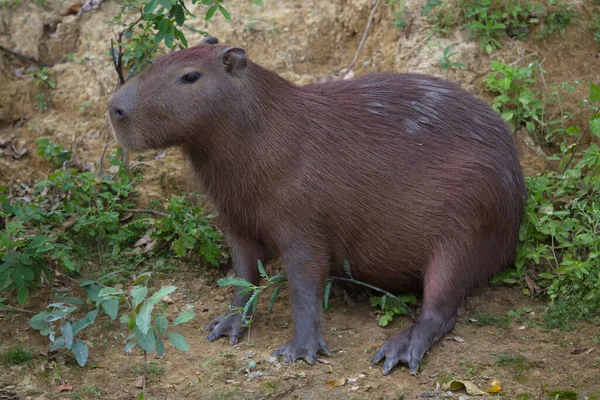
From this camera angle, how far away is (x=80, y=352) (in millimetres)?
4410

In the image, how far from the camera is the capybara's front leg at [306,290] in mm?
4883

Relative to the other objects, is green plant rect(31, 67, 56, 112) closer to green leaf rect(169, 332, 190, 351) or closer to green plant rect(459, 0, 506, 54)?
green plant rect(459, 0, 506, 54)

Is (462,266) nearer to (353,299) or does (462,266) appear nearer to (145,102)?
(353,299)

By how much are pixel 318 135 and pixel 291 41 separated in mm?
2396

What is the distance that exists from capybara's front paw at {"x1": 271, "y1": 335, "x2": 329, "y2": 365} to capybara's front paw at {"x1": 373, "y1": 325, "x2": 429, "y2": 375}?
12.6 inches

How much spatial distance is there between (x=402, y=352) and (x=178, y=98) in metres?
1.84

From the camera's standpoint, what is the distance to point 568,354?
15.3ft

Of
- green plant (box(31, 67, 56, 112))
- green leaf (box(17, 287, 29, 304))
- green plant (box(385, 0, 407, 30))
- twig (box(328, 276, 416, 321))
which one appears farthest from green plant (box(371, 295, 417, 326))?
green plant (box(31, 67, 56, 112))

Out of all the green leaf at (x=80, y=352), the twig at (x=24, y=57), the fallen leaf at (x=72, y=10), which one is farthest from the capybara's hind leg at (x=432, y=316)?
the fallen leaf at (x=72, y=10)

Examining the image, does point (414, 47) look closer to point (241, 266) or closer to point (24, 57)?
point (241, 266)

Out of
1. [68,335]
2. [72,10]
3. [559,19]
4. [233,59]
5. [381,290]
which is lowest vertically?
[381,290]

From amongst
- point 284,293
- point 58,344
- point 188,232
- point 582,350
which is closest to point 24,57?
point 188,232

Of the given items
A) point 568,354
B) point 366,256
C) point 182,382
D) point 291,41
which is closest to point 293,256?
point 366,256

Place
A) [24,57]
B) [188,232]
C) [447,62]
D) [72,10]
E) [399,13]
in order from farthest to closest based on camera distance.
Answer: [72,10], [24,57], [399,13], [447,62], [188,232]
